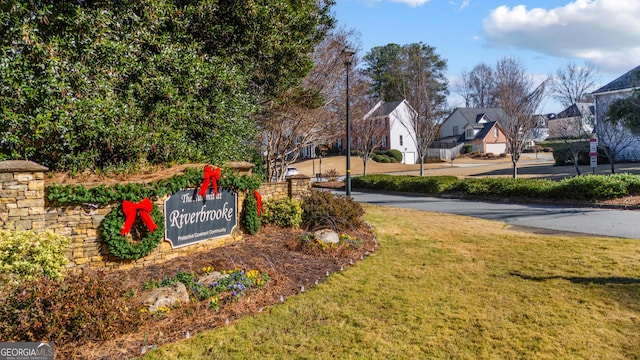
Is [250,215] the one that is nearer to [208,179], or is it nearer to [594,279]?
[208,179]

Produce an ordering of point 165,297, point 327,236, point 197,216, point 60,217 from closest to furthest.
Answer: point 165,297
point 60,217
point 197,216
point 327,236

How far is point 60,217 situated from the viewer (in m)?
6.59

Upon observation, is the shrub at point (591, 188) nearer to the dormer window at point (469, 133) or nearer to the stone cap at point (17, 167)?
the stone cap at point (17, 167)

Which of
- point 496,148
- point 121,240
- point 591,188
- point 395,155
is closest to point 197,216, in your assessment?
point 121,240

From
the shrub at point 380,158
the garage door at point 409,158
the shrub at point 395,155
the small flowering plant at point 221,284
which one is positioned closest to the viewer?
the small flowering plant at point 221,284

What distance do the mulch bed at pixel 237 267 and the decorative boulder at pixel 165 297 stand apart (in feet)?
0.48

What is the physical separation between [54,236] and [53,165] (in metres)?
2.72

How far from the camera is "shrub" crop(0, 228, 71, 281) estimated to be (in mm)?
5430

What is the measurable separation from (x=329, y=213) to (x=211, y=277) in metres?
4.72

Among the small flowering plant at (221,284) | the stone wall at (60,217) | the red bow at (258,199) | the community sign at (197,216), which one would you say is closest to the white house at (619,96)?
the red bow at (258,199)

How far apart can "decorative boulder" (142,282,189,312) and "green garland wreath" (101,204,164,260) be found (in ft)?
5.08

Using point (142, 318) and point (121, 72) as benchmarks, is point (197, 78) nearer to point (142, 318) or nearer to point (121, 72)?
point (121, 72)

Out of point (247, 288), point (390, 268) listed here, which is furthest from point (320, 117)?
point (247, 288)

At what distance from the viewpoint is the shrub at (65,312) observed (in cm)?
436
